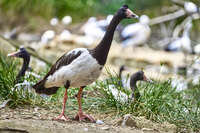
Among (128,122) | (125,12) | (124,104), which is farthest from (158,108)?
(125,12)

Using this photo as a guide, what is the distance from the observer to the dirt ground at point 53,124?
4.12 m

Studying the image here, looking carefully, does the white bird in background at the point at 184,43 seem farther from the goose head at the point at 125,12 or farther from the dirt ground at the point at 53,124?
the goose head at the point at 125,12

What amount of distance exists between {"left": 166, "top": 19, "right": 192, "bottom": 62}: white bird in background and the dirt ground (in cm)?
830

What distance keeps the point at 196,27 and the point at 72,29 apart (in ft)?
19.2

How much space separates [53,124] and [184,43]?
9420 millimetres

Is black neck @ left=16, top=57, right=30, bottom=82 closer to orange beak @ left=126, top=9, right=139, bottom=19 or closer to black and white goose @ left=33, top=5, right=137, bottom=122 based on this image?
black and white goose @ left=33, top=5, right=137, bottom=122

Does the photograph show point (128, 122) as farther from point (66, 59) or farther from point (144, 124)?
point (66, 59)

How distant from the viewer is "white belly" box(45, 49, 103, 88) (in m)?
4.73

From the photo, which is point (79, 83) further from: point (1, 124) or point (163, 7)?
point (163, 7)

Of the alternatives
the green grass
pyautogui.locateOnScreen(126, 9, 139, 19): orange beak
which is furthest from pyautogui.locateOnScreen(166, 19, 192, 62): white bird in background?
pyautogui.locateOnScreen(126, 9, 139, 19): orange beak

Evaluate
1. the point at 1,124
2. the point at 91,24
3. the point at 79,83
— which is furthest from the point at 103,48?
the point at 91,24

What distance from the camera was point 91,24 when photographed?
16391 millimetres

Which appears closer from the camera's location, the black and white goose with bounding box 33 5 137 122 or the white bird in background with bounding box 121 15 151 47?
the black and white goose with bounding box 33 5 137 122

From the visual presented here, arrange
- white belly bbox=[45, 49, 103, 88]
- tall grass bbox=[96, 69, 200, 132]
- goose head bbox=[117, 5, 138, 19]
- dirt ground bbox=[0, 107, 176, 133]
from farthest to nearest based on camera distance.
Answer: tall grass bbox=[96, 69, 200, 132] → goose head bbox=[117, 5, 138, 19] → white belly bbox=[45, 49, 103, 88] → dirt ground bbox=[0, 107, 176, 133]
